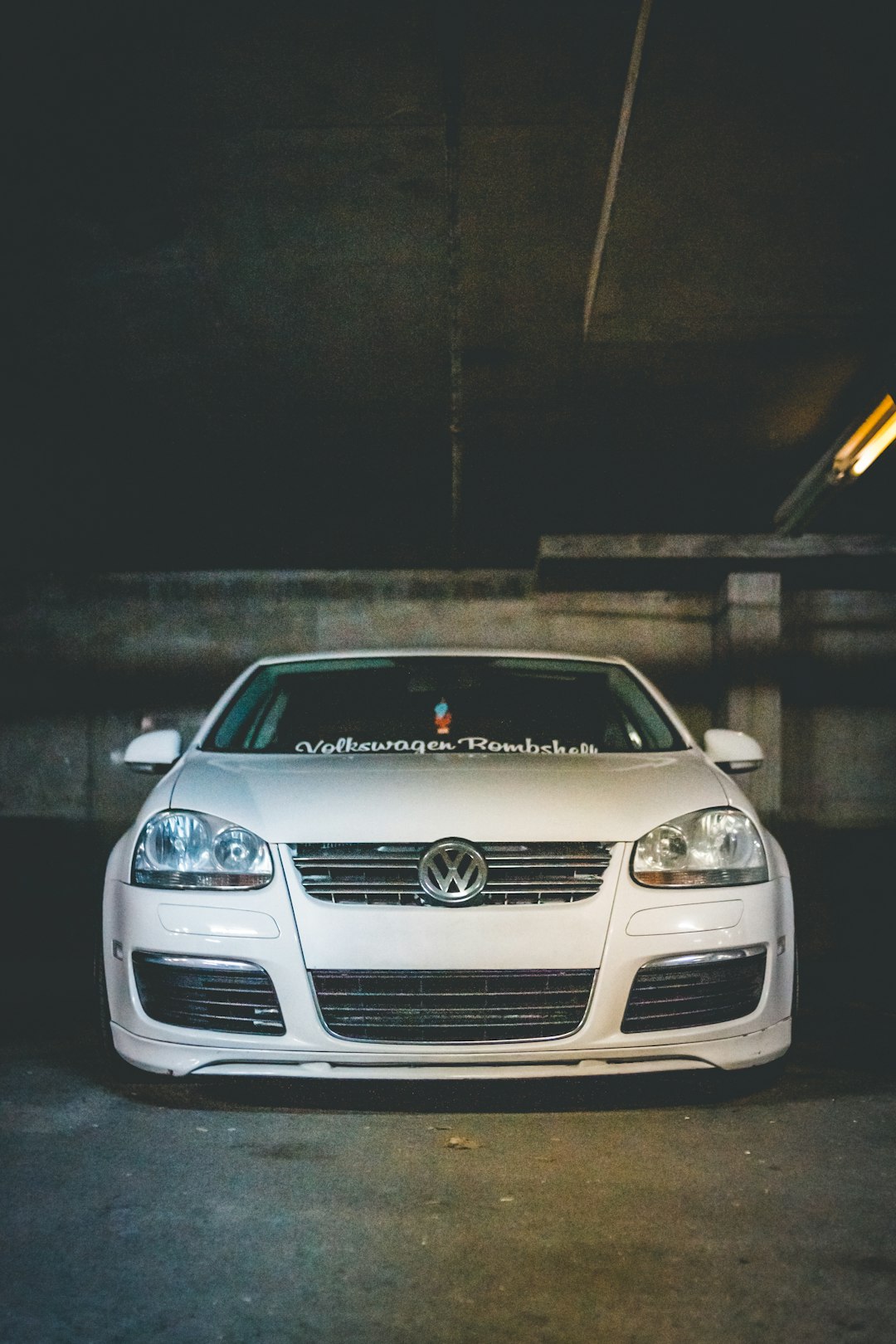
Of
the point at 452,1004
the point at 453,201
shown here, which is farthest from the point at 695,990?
the point at 453,201

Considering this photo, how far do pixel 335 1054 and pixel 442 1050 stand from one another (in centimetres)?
29

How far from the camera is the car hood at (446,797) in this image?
336cm

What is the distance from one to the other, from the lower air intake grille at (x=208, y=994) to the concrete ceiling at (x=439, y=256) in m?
3.40

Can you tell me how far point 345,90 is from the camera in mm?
4676

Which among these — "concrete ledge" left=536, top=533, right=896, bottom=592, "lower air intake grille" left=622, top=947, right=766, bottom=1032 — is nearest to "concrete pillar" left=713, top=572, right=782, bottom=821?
"concrete ledge" left=536, top=533, right=896, bottom=592

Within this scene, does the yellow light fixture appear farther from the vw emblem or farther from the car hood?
the vw emblem

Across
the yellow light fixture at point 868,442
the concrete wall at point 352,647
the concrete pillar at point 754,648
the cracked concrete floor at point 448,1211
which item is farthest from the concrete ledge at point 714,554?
the cracked concrete floor at point 448,1211

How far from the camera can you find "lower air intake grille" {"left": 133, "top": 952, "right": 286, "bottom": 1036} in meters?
3.24

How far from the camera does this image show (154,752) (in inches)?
177

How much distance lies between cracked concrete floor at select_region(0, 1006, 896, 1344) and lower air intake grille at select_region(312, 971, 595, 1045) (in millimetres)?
353

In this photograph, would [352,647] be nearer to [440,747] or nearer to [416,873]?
[440,747]

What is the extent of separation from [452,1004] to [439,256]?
12.9ft

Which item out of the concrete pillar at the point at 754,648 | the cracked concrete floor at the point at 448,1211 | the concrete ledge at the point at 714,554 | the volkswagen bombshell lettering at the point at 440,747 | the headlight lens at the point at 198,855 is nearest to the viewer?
the cracked concrete floor at the point at 448,1211

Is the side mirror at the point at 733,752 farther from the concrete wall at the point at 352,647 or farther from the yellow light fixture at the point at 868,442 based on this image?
the concrete wall at the point at 352,647
